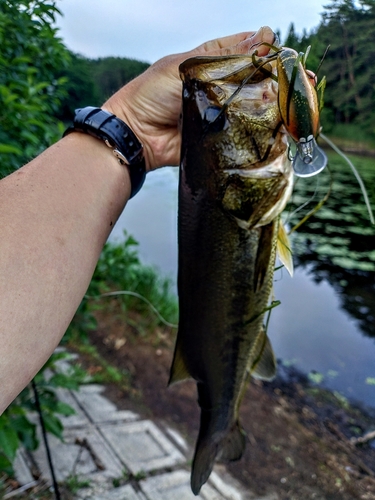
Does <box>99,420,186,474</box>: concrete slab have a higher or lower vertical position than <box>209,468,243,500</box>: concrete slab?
higher

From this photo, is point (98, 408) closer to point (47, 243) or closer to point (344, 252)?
point (47, 243)

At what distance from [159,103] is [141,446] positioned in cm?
260

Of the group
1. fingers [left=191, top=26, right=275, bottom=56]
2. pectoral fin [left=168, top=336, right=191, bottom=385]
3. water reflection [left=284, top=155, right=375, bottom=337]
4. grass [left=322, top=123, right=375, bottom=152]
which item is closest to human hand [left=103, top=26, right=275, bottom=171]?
fingers [left=191, top=26, right=275, bottom=56]

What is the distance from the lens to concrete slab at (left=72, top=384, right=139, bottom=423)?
355cm

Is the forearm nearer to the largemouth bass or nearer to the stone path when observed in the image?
the largemouth bass

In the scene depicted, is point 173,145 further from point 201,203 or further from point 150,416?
point 150,416

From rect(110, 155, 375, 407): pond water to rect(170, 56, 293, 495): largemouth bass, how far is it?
4.77ft

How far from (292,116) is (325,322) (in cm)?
679

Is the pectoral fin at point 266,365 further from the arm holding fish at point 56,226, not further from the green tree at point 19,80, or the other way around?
the green tree at point 19,80

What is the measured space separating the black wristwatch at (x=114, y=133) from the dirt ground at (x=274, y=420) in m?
2.76

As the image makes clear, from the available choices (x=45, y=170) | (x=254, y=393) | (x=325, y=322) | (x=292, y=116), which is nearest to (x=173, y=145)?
(x=45, y=170)

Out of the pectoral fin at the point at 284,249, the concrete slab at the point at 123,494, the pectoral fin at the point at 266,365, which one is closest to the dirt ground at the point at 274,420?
the concrete slab at the point at 123,494

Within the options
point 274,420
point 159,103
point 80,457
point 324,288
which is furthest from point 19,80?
point 324,288

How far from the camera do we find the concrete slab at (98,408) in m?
3.55
